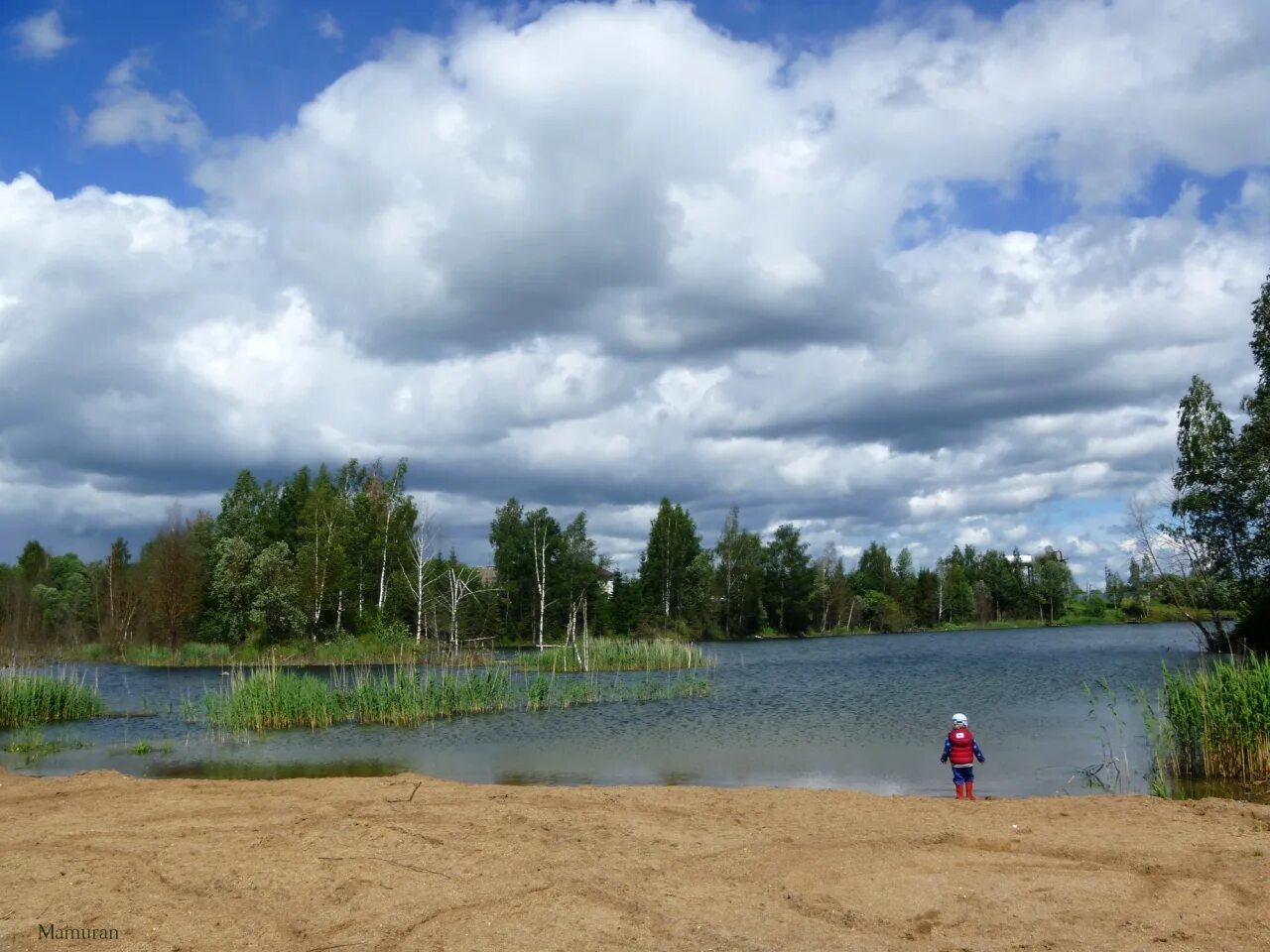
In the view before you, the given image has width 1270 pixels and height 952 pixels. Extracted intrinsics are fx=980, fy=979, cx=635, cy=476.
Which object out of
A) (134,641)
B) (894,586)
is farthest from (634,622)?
(894,586)

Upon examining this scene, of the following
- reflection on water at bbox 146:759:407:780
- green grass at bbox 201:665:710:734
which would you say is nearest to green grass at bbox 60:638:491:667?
green grass at bbox 201:665:710:734

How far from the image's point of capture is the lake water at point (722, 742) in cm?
1820

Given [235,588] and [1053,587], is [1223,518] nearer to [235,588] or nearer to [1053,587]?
[235,588]

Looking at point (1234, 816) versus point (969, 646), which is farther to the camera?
point (969, 646)

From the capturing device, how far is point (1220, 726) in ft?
50.8

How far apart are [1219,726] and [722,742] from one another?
10.7 metres

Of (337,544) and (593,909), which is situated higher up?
(337,544)

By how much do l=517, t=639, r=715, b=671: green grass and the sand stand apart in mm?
31735

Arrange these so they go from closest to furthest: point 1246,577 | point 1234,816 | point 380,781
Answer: point 1234,816 → point 380,781 → point 1246,577

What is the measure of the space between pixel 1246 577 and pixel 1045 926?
40.4m

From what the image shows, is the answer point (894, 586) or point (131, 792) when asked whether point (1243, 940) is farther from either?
point (894, 586)

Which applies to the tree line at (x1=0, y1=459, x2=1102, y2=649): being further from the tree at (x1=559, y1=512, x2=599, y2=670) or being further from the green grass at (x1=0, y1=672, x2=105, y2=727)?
the green grass at (x1=0, y1=672, x2=105, y2=727)

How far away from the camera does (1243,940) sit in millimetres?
7152

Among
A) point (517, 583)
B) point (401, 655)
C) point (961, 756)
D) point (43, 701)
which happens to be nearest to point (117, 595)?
point (517, 583)
